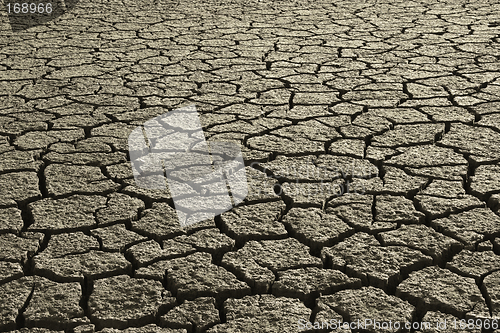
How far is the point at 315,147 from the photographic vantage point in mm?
2992

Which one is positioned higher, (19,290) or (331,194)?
(331,194)

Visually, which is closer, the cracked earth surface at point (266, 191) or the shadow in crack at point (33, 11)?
the cracked earth surface at point (266, 191)

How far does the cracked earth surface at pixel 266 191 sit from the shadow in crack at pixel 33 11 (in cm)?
162

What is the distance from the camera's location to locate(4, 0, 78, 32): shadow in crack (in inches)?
257

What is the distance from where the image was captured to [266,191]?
2.56 meters

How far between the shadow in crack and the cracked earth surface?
1.62 m

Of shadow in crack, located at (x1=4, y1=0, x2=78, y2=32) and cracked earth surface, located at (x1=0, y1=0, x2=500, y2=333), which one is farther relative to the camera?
shadow in crack, located at (x1=4, y1=0, x2=78, y2=32)

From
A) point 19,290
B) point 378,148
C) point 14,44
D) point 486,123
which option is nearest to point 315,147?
point 378,148

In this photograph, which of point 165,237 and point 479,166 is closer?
point 165,237

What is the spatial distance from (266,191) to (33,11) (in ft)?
18.9

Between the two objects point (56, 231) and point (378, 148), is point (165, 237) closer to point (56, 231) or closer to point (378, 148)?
point (56, 231)

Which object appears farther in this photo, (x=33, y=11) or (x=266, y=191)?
(x=33, y=11)

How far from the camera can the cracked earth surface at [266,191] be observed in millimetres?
1852

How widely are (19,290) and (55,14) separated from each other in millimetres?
5789
